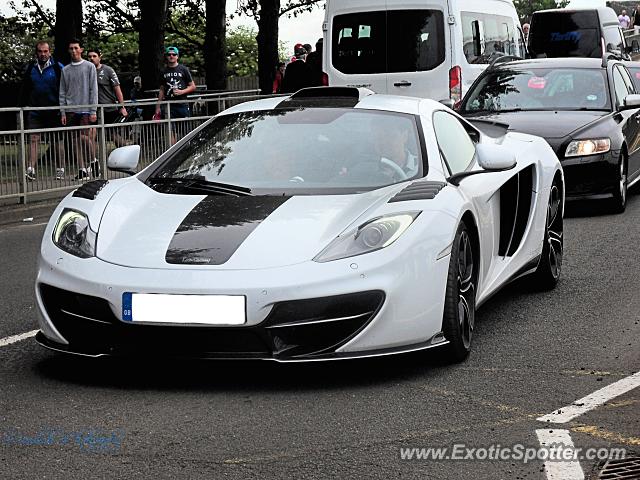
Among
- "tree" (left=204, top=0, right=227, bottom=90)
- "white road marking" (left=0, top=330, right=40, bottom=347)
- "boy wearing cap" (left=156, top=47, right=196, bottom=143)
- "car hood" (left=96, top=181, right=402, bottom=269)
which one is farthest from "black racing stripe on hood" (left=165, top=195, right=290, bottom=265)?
"tree" (left=204, top=0, right=227, bottom=90)

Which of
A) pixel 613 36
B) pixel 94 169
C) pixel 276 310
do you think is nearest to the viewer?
pixel 276 310

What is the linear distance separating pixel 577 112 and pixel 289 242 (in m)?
8.21

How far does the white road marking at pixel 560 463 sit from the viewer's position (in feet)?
16.1

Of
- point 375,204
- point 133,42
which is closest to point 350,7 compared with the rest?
point 375,204

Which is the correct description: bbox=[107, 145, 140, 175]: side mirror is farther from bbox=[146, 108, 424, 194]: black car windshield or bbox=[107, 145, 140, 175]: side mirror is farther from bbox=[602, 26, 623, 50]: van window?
bbox=[602, 26, 623, 50]: van window

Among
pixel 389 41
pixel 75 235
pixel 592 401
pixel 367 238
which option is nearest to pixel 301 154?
pixel 367 238

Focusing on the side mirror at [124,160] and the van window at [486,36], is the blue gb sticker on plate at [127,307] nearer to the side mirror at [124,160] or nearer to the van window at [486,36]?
the side mirror at [124,160]

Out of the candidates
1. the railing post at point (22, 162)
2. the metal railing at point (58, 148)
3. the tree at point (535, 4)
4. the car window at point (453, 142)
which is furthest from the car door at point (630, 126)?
the tree at point (535, 4)

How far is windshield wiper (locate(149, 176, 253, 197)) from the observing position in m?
7.10

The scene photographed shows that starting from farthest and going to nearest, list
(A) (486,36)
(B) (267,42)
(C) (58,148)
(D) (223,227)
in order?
(B) (267,42)
(A) (486,36)
(C) (58,148)
(D) (223,227)

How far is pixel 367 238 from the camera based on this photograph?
20.8ft

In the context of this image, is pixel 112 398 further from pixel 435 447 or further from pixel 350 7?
pixel 350 7

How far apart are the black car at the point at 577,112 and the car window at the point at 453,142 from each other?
201 inches

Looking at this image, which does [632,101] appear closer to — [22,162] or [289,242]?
[22,162]
